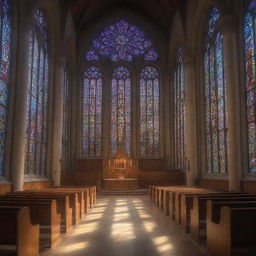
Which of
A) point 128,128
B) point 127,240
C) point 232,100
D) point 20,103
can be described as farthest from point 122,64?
point 127,240

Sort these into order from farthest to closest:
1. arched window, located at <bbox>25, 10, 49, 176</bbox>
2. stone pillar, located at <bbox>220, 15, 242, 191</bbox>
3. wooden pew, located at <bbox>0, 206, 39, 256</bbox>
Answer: arched window, located at <bbox>25, 10, 49, 176</bbox> → stone pillar, located at <bbox>220, 15, 242, 191</bbox> → wooden pew, located at <bbox>0, 206, 39, 256</bbox>

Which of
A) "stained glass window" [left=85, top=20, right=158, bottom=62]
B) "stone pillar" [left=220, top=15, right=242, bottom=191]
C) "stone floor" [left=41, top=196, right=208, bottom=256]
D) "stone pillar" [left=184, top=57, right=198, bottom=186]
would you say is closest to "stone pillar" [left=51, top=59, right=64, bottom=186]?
"stained glass window" [left=85, top=20, right=158, bottom=62]

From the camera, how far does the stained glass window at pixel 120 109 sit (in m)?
26.7

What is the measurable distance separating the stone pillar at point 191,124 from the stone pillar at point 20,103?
1027 cm

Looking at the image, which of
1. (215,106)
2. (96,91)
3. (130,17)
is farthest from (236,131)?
(130,17)

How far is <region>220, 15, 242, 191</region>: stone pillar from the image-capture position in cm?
1406

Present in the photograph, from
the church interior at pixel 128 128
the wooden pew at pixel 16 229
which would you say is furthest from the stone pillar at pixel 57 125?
the wooden pew at pixel 16 229

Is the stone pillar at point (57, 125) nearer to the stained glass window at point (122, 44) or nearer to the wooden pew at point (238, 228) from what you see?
the stained glass window at point (122, 44)

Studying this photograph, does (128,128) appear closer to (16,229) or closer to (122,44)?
(122,44)

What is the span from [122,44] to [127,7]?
122 inches

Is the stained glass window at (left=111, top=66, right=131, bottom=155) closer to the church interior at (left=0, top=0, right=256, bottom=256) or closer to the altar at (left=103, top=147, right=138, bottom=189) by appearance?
the church interior at (left=0, top=0, right=256, bottom=256)

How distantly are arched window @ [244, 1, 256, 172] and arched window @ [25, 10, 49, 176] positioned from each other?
34.9 ft

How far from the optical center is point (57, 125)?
20.1 meters

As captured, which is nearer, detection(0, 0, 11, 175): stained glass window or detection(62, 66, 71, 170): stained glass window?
detection(0, 0, 11, 175): stained glass window
